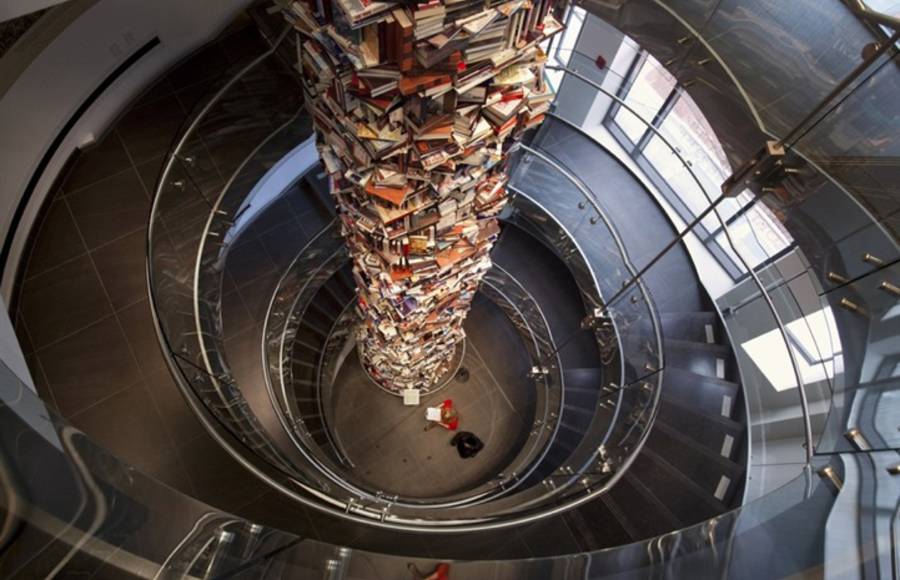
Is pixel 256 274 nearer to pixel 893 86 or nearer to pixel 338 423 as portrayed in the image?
pixel 338 423

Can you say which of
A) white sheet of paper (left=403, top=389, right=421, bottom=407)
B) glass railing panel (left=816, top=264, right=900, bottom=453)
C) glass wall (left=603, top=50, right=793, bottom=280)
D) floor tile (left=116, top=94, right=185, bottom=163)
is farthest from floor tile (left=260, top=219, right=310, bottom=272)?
glass railing panel (left=816, top=264, right=900, bottom=453)

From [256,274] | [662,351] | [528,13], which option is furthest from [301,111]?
[662,351]

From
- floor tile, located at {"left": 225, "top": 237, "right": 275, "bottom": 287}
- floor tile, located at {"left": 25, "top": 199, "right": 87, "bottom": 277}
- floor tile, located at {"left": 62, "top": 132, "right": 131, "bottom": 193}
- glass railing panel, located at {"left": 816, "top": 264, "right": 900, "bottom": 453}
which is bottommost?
glass railing panel, located at {"left": 816, "top": 264, "right": 900, "bottom": 453}

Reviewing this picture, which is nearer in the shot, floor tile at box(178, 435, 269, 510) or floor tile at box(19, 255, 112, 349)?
floor tile at box(178, 435, 269, 510)

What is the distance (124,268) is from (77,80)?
84.0 inches

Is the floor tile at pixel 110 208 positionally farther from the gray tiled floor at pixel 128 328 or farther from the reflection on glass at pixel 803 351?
the reflection on glass at pixel 803 351

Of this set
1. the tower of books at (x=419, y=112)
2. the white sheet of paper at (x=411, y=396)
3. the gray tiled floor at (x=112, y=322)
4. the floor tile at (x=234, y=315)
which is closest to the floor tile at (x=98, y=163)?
the gray tiled floor at (x=112, y=322)

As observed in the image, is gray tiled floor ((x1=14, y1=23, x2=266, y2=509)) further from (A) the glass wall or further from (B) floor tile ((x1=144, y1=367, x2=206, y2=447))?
(A) the glass wall

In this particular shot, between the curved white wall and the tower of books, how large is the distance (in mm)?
4043

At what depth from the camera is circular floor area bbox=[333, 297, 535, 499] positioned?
7211 mm

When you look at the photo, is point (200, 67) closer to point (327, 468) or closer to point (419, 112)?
point (327, 468)

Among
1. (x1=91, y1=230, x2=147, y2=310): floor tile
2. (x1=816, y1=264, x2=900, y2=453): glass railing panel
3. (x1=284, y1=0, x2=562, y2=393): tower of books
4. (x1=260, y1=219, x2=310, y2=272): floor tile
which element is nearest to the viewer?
(x1=284, y1=0, x2=562, y2=393): tower of books

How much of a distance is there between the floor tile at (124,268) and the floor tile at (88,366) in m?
0.30

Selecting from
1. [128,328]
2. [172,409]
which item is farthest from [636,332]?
[128,328]
